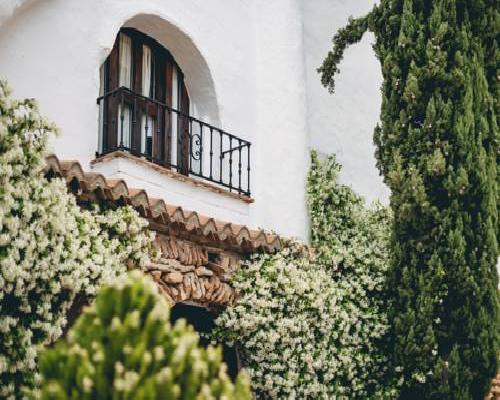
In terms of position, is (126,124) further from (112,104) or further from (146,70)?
(146,70)

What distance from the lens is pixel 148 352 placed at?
3.10m

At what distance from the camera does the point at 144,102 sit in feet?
28.7

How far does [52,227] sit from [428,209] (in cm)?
399

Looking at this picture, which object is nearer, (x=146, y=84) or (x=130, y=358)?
(x=130, y=358)

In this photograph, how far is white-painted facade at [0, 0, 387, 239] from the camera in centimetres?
784

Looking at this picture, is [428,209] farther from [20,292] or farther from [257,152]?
[20,292]

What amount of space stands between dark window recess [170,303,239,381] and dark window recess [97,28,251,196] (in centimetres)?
132

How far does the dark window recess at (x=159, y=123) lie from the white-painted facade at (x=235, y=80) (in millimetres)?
139

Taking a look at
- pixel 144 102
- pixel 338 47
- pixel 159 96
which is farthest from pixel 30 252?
pixel 338 47

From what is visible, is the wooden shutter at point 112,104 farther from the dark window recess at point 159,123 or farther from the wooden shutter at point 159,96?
the wooden shutter at point 159,96

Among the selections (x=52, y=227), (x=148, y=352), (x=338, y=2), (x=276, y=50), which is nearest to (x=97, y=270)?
(x=52, y=227)

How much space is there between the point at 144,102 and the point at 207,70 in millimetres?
889

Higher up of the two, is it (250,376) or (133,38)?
(133,38)

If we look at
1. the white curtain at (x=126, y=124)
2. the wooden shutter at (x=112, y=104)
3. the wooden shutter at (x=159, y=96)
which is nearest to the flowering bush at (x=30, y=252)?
the wooden shutter at (x=112, y=104)
